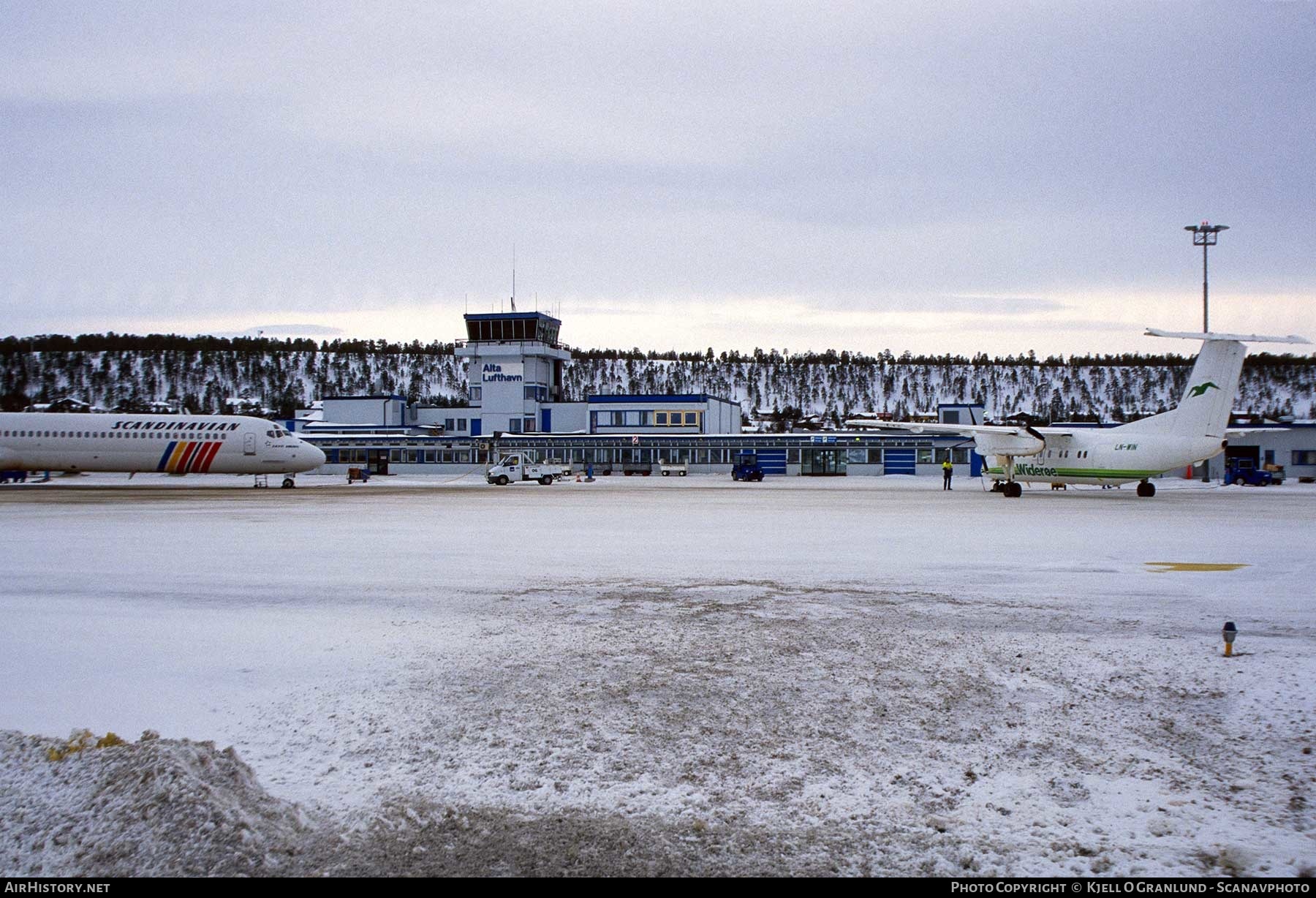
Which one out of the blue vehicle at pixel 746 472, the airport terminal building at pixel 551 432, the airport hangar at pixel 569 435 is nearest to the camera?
the blue vehicle at pixel 746 472

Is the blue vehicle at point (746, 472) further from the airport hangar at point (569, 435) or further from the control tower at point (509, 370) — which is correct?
the control tower at point (509, 370)

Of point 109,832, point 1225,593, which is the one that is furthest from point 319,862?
point 1225,593

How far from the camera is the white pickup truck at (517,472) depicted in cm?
5269

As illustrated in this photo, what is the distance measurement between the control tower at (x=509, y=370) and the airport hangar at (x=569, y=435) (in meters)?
0.10

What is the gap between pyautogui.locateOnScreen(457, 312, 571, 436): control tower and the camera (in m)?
86.7

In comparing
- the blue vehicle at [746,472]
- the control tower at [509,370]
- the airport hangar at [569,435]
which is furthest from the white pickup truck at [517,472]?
the control tower at [509,370]

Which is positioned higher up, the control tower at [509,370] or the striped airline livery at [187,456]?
the control tower at [509,370]

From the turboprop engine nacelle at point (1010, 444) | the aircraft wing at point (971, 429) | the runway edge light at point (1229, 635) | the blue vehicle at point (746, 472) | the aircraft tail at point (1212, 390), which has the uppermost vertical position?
the aircraft tail at point (1212, 390)

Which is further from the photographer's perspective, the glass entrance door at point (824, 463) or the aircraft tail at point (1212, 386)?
the glass entrance door at point (824, 463)

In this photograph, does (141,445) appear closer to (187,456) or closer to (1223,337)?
(187,456)

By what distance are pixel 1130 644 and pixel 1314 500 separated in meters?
32.1

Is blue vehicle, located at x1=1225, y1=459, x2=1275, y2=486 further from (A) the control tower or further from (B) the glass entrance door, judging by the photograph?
(A) the control tower

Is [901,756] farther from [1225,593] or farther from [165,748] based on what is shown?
[1225,593]

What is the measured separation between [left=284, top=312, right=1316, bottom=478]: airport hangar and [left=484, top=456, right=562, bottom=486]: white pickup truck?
1987 centimetres
